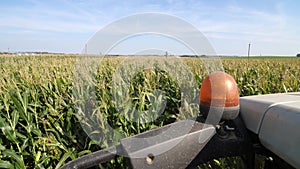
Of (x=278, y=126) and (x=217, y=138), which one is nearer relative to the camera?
(x=278, y=126)

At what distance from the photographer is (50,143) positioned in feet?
7.06

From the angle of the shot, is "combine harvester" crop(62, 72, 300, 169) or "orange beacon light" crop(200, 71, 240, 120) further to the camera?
"orange beacon light" crop(200, 71, 240, 120)

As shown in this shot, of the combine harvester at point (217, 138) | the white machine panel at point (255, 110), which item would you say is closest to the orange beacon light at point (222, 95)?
the combine harvester at point (217, 138)

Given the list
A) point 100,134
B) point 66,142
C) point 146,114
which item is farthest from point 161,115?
point 66,142

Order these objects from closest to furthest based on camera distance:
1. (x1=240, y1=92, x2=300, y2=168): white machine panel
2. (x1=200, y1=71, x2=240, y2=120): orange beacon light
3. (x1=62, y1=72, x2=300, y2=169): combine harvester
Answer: (x1=240, y1=92, x2=300, y2=168): white machine panel → (x1=62, y1=72, x2=300, y2=169): combine harvester → (x1=200, y1=71, x2=240, y2=120): orange beacon light

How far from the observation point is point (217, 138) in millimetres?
1074

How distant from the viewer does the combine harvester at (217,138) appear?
916 mm

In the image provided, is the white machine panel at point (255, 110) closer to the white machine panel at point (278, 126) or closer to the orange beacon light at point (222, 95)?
the white machine panel at point (278, 126)

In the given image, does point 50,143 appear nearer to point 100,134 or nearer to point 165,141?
point 100,134

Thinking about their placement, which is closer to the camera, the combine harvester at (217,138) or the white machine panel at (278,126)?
the white machine panel at (278,126)

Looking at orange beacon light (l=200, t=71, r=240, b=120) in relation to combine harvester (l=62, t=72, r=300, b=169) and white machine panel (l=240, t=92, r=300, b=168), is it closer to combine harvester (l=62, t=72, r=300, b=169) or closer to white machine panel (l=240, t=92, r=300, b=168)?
combine harvester (l=62, t=72, r=300, b=169)

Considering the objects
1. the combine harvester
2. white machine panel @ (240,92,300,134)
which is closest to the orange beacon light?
the combine harvester

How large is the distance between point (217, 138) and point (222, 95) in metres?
0.21

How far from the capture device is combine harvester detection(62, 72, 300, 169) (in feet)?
3.01
